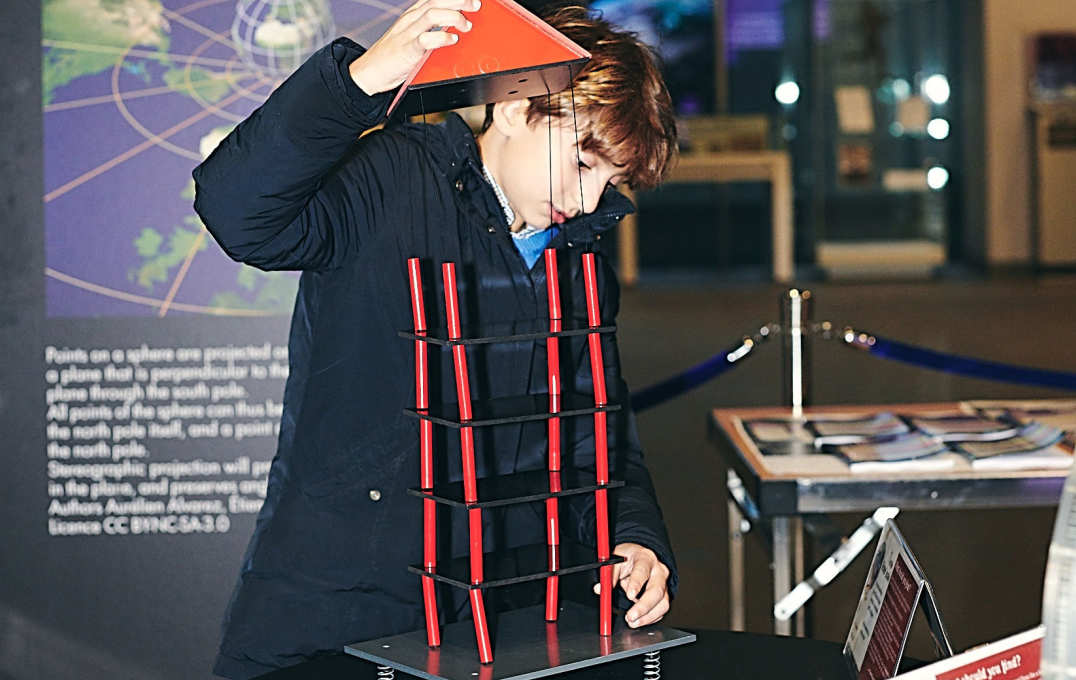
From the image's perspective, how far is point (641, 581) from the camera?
1560 millimetres

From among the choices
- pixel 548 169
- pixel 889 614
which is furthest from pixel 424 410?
pixel 889 614

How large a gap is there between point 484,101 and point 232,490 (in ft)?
5.16

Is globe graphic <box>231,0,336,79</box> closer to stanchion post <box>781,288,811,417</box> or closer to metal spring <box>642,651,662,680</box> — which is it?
stanchion post <box>781,288,811,417</box>

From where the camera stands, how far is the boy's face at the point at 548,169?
161cm

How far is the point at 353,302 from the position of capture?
65.4 inches

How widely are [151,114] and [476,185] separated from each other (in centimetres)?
127

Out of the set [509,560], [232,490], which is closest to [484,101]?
[509,560]

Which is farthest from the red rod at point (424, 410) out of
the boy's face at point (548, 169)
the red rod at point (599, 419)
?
the boy's face at point (548, 169)

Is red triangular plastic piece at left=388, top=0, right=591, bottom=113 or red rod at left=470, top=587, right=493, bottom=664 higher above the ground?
red triangular plastic piece at left=388, top=0, right=591, bottom=113

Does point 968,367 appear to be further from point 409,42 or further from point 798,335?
point 409,42

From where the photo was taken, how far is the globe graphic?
2734mm

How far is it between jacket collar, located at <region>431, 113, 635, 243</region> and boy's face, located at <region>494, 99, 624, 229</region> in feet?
0.07

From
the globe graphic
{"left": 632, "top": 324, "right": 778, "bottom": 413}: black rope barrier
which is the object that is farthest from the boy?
{"left": 632, "top": 324, "right": 778, "bottom": 413}: black rope barrier

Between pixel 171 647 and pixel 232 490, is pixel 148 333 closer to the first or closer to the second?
pixel 232 490
